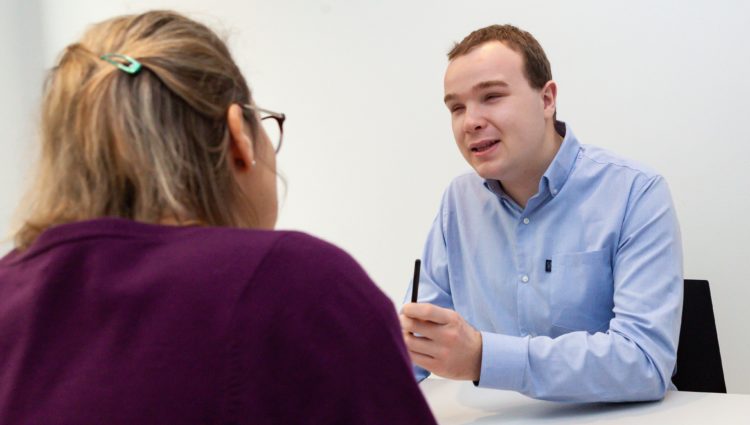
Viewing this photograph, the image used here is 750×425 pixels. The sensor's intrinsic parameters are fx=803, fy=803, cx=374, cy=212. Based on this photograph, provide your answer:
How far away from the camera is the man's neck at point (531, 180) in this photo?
6.05ft

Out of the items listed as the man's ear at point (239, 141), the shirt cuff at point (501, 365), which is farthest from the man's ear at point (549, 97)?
the man's ear at point (239, 141)

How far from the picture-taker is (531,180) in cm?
185

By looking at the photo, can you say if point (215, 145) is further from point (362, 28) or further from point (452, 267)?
point (362, 28)

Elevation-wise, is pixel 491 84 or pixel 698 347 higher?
pixel 491 84

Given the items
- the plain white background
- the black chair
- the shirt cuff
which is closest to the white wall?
the plain white background

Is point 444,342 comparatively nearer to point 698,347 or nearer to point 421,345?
point 421,345

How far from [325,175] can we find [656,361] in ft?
5.27

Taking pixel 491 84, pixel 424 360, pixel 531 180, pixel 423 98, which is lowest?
pixel 424 360

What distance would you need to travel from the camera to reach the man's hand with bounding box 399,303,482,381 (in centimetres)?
143

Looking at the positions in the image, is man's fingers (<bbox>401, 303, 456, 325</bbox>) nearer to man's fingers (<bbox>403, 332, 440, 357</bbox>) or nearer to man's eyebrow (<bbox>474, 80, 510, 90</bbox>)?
man's fingers (<bbox>403, 332, 440, 357</bbox>)

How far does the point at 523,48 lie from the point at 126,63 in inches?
49.3

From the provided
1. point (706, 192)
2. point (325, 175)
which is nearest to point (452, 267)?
point (706, 192)

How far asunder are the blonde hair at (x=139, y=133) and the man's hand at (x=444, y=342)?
68 centimetres

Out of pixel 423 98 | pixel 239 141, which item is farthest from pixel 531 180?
pixel 239 141
